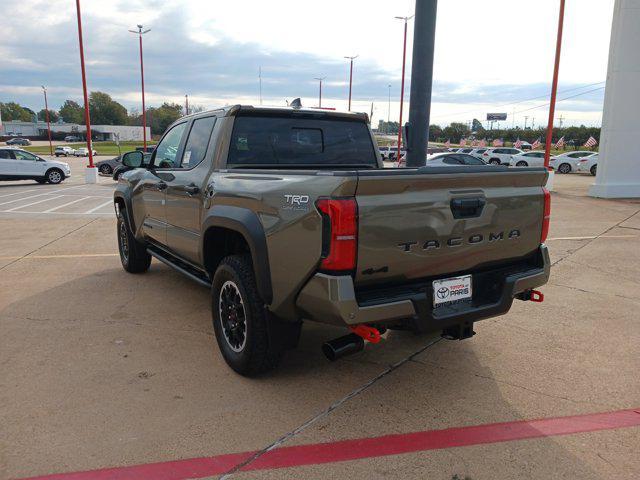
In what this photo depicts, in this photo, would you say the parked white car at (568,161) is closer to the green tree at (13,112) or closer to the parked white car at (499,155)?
the parked white car at (499,155)

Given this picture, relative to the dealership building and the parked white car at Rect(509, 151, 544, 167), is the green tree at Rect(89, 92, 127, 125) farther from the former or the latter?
the parked white car at Rect(509, 151, 544, 167)

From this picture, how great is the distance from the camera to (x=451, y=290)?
10.2 feet

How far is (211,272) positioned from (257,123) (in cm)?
129

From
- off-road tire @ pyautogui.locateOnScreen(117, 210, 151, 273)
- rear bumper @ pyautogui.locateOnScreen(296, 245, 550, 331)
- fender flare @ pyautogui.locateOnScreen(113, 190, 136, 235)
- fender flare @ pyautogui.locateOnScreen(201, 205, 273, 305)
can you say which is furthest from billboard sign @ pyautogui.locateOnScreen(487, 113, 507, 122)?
fender flare @ pyautogui.locateOnScreen(201, 205, 273, 305)

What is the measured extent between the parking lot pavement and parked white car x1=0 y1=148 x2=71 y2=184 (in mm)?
17650

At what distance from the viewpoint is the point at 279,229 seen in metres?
3.02

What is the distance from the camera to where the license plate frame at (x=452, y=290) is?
3041 mm

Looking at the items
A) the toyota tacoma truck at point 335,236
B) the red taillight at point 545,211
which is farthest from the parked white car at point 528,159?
the toyota tacoma truck at point 335,236

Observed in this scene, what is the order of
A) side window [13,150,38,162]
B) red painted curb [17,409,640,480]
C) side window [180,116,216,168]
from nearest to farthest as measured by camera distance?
1. red painted curb [17,409,640,480]
2. side window [180,116,216,168]
3. side window [13,150,38,162]

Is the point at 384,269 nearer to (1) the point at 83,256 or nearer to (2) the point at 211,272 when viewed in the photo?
(2) the point at 211,272

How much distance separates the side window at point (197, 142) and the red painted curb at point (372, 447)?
253 cm

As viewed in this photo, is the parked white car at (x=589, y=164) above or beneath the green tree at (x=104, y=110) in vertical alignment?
beneath

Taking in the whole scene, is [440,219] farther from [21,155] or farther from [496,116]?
[496,116]

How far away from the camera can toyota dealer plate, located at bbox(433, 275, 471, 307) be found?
3.04 metres
